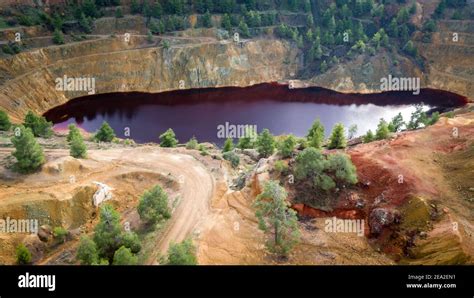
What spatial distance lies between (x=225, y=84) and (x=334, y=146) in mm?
51575

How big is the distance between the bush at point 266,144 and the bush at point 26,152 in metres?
28.1

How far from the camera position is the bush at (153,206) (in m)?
38.0

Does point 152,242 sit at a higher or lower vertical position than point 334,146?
lower

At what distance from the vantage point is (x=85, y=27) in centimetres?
9019

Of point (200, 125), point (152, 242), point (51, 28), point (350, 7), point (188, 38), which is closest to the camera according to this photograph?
point (152, 242)

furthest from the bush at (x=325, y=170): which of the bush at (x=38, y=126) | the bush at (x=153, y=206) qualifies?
the bush at (x=38, y=126)

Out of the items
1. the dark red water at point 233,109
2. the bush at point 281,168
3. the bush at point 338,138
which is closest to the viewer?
the bush at point 281,168

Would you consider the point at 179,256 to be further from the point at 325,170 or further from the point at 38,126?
the point at 38,126

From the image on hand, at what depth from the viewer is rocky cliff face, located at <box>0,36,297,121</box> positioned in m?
79.5

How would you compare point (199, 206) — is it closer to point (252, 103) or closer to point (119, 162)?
point (119, 162)

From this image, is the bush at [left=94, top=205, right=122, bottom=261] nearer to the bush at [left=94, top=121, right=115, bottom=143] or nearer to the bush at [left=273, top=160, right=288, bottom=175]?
the bush at [left=273, top=160, right=288, bottom=175]

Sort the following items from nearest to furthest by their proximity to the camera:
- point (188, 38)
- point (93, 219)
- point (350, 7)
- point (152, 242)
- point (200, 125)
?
point (152, 242)
point (93, 219)
point (200, 125)
point (188, 38)
point (350, 7)

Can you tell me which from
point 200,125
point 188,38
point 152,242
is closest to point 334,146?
point 152,242

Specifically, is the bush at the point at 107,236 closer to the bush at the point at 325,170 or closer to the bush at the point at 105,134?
the bush at the point at 325,170
